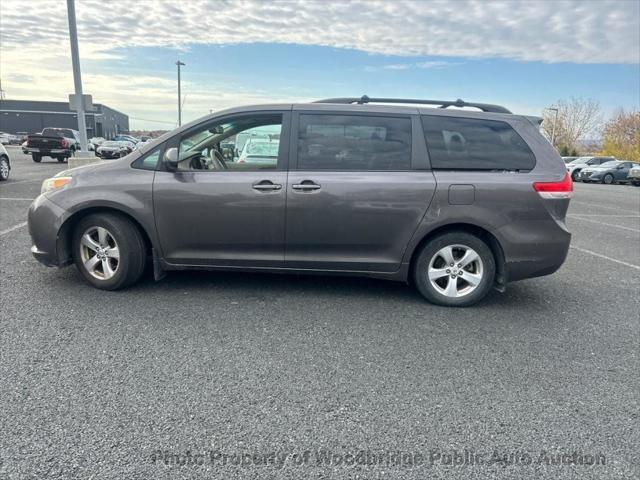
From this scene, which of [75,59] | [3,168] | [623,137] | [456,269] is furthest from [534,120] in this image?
[623,137]

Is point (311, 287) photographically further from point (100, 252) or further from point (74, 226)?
point (74, 226)

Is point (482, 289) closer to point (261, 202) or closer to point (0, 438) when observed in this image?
point (261, 202)

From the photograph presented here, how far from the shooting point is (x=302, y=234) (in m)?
4.28

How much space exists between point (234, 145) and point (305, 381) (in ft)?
8.17

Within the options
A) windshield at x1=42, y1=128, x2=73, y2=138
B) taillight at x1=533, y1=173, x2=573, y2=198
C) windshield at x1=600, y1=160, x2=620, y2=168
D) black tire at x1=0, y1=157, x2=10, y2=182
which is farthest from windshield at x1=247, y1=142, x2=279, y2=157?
windshield at x1=600, y1=160, x2=620, y2=168

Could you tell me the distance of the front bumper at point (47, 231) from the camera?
14.3 feet

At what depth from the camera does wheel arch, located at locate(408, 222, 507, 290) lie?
4.31 metres

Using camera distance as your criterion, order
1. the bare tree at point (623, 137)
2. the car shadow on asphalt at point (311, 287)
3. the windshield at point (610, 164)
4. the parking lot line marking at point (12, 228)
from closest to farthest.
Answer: the car shadow on asphalt at point (311, 287) < the parking lot line marking at point (12, 228) < the windshield at point (610, 164) < the bare tree at point (623, 137)

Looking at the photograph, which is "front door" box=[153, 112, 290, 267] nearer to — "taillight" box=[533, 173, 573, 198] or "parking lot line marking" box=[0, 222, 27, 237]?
"taillight" box=[533, 173, 573, 198]

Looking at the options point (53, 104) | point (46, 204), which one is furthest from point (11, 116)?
point (46, 204)

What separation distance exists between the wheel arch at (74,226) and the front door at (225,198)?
0.22 metres

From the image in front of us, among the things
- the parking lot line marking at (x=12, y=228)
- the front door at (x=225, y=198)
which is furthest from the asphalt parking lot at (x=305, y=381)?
the parking lot line marking at (x=12, y=228)

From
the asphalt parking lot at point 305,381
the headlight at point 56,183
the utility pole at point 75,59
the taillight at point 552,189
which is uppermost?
the utility pole at point 75,59

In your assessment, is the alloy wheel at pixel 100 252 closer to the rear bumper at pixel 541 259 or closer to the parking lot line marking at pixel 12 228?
the parking lot line marking at pixel 12 228
